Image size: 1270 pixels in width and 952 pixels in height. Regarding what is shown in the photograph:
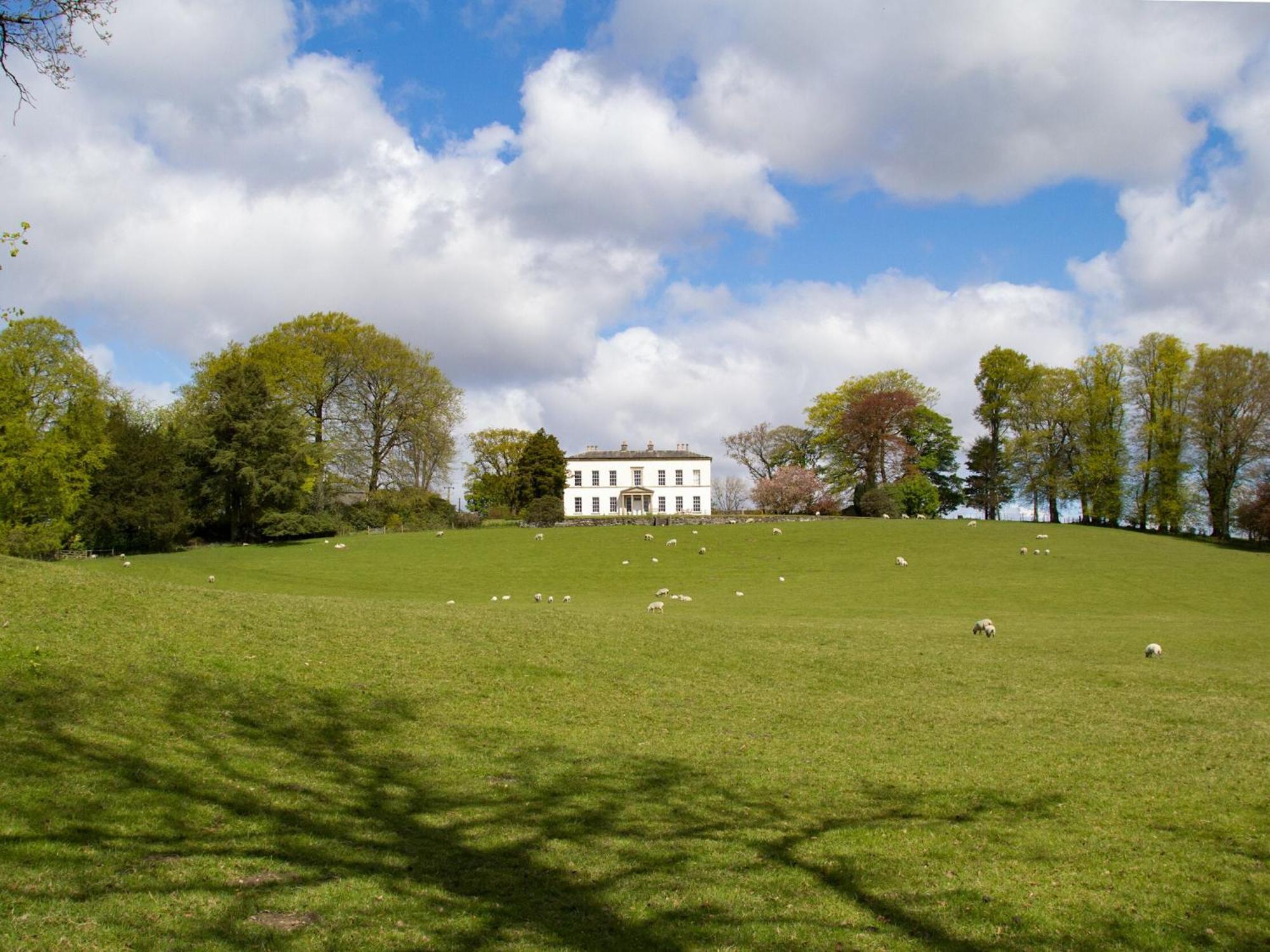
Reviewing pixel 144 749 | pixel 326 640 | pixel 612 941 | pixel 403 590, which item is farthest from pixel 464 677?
pixel 403 590

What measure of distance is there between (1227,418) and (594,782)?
241ft

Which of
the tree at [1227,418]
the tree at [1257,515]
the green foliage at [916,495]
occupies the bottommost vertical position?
the tree at [1257,515]

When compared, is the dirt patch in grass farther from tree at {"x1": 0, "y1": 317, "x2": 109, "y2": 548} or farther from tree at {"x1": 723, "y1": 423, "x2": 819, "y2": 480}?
tree at {"x1": 723, "y1": 423, "x2": 819, "y2": 480}

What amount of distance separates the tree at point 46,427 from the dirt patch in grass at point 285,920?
4552 centimetres

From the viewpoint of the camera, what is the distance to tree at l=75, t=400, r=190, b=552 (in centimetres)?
5278

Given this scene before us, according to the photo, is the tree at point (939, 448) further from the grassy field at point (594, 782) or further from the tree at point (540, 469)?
the grassy field at point (594, 782)

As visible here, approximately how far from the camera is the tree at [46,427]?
4372 centimetres

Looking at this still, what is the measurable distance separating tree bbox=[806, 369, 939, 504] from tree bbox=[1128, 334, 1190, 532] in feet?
71.9

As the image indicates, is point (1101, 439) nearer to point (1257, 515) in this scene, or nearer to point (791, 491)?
point (1257, 515)

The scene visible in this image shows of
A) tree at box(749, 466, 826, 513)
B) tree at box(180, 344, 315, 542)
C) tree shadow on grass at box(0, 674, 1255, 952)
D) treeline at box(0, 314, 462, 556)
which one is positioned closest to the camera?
tree shadow on grass at box(0, 674, 1255, 952)

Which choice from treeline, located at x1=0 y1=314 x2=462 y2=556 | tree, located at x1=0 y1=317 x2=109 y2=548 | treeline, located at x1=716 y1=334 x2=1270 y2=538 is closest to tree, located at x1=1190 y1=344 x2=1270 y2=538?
treeline, located at x1=716 y1=334 x2=1270 y2=538

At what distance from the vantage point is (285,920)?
19.6ft

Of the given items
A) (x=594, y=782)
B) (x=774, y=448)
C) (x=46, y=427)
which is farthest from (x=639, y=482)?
(x=594, y=782)

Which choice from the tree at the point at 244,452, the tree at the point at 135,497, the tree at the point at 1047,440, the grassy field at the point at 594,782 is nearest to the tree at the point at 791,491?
the tree at the point at 1047,440
